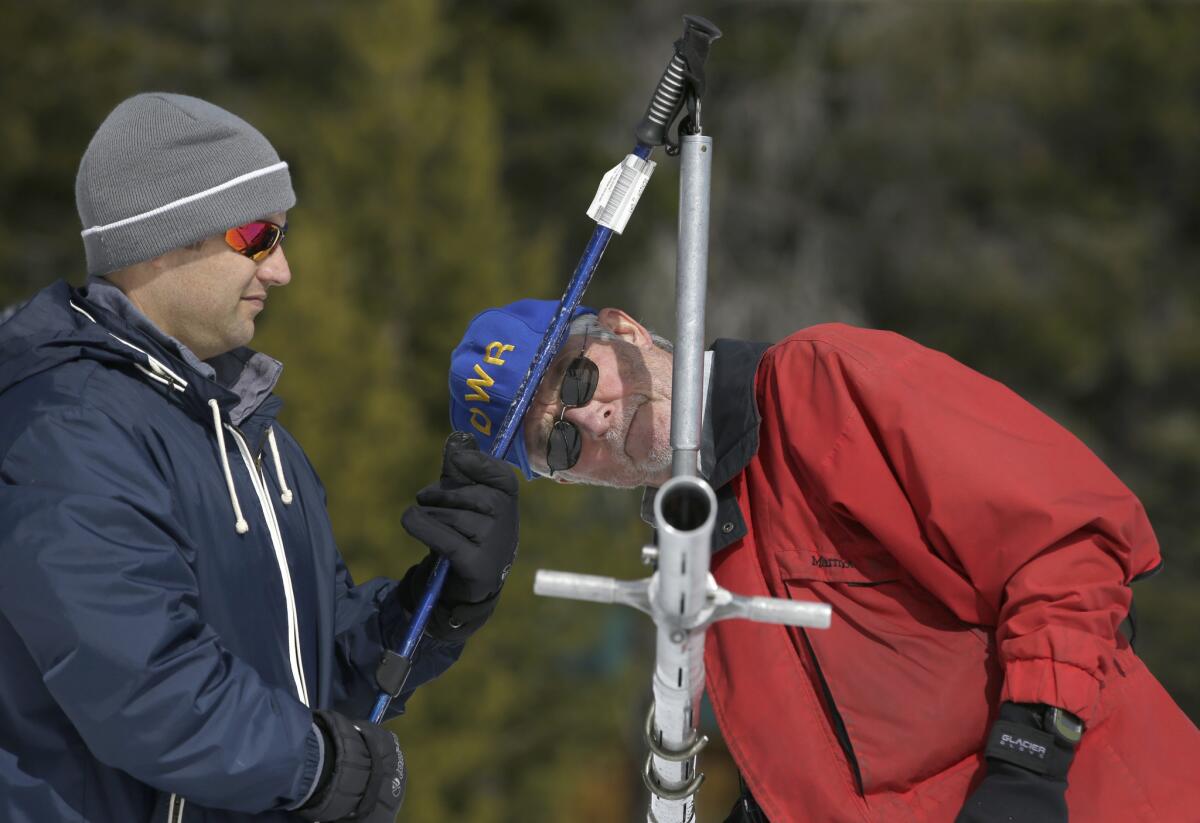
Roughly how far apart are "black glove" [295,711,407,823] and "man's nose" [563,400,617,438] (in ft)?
2.38

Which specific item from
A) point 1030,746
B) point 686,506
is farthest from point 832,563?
point 686,506

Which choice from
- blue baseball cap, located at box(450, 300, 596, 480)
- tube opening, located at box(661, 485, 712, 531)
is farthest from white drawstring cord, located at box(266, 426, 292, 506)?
tube opening, located at box(661, 485, 712, 531)

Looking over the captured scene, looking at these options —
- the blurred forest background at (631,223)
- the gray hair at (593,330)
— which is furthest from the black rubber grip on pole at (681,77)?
the blurred forest background at (631,223)

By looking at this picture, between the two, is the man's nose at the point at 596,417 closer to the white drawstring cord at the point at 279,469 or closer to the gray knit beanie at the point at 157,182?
the white drawstring cord at the point at 279,469

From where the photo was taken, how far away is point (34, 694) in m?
2.28

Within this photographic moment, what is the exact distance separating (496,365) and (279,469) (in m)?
0.49

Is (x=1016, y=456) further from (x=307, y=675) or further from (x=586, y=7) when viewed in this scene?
(x=586, y=7)

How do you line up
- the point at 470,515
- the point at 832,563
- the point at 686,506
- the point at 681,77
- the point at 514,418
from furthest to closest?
1. the point at 514,418
2. the point at 470,515
3. the point at 832,563
4. the point at 681,77
5. the point at 686,506

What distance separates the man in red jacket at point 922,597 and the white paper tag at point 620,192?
1.00 feet

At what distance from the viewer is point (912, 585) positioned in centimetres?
254

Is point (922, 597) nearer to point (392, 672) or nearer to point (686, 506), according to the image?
point (686, 506)

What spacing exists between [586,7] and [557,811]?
9.59 meters

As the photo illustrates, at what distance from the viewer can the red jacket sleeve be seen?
89.7 inches

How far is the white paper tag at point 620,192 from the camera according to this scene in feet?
8.66
